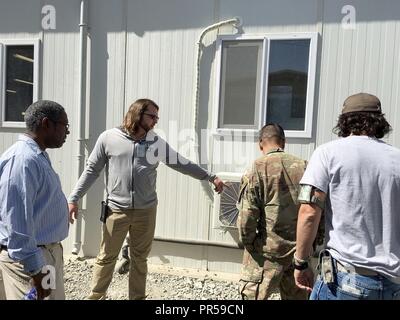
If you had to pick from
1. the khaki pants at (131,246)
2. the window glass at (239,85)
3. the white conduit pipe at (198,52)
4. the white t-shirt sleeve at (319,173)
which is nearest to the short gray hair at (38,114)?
the khaki pants at (131,246)

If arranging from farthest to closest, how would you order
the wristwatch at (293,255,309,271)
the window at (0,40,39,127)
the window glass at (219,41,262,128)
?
the window at (0,40,39,127) → the window glass at (219,41,262,128) → the wristwatch at (293,255,309,271)

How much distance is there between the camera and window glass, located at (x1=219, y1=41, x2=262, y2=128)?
4102 mm

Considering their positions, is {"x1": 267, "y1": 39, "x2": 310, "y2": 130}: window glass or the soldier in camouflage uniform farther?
{"x1": 267, "y1": 39, "x2": 310, "y2": 130}: window glass

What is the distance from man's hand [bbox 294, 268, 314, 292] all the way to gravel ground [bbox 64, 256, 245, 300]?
5.90ft

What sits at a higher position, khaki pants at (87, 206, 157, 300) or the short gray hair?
the short gray hair

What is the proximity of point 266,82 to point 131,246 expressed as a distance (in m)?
2.17

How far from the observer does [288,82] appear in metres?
4.02

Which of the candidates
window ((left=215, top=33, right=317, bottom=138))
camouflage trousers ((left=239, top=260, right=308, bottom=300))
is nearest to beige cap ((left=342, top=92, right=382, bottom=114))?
camouflage trousers ((left=239, top=260, right=308, bottom=300))

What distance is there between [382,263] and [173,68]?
3135 mm

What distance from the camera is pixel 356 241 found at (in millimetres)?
1862

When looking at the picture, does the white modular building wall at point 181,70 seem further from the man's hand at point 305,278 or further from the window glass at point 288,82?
the man's hand at point 305,278

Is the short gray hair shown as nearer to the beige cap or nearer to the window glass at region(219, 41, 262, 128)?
the beige cap

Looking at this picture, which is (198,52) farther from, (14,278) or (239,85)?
(14,278)

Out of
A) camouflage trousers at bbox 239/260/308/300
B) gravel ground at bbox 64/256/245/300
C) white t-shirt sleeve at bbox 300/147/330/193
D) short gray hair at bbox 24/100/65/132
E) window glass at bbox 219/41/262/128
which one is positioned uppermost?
window glass at bbox 219/41/262/128
